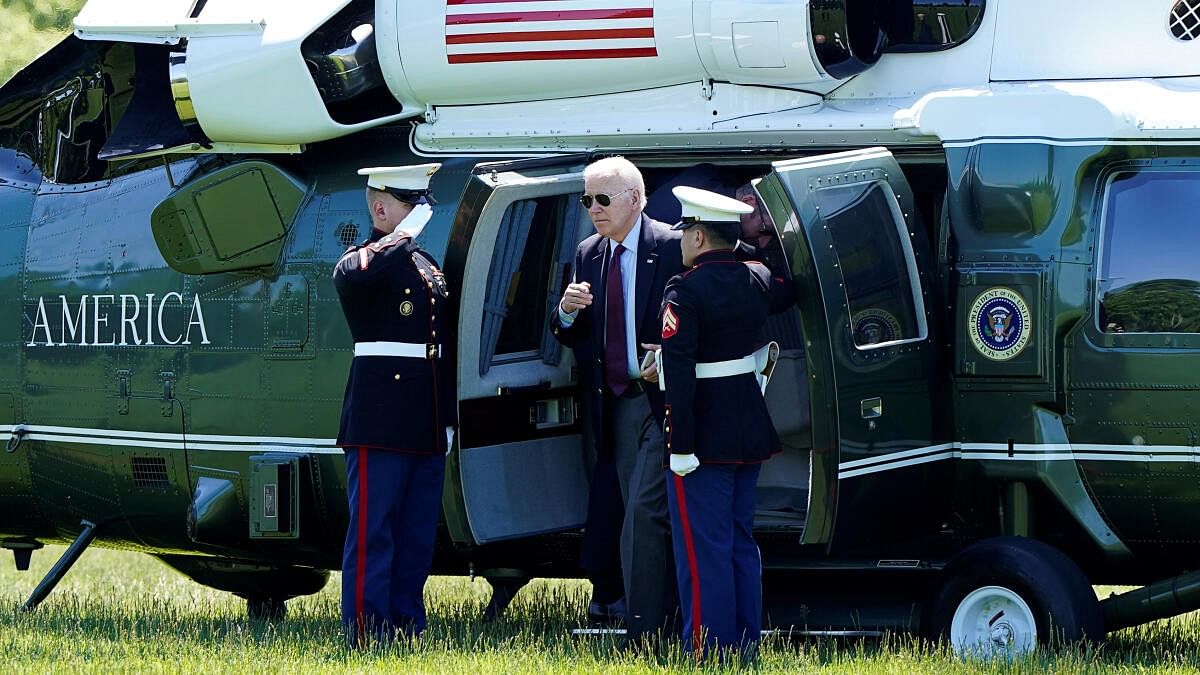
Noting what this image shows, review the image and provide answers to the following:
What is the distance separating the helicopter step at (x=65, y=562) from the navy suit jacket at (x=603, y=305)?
277 cm

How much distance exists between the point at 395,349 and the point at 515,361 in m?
0.75

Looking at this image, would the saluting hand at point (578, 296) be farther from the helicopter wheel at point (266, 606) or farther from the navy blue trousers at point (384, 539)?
the helicopter wheel at point (266, 606)

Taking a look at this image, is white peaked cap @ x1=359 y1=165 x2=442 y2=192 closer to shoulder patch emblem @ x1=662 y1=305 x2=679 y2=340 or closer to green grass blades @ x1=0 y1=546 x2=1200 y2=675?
shoulder patch emblem @ x1=662 y1=305 x2=679 y2=340

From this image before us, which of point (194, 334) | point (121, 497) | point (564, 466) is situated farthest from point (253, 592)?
point (564, 466)

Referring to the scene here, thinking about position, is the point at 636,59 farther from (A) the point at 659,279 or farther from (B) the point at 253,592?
(B) the point at 253,592

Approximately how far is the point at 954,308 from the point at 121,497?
4.01 meters

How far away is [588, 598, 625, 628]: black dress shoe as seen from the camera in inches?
297

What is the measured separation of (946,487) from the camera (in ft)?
23.7

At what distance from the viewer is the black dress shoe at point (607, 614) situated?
7555 millimetres

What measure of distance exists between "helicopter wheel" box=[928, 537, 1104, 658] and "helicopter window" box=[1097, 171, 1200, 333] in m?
0.93

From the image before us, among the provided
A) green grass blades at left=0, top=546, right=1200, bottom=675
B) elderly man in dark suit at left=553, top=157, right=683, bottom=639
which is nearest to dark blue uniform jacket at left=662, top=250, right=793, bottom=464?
elderly man in dark suit at left=553, top=157, right=683, bottom=639

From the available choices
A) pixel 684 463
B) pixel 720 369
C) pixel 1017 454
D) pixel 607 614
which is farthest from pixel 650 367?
pixel 1017 454

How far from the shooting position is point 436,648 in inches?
275

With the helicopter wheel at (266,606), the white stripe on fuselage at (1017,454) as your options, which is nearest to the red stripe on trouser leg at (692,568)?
the white stripe on fuselage at (1017,454)
